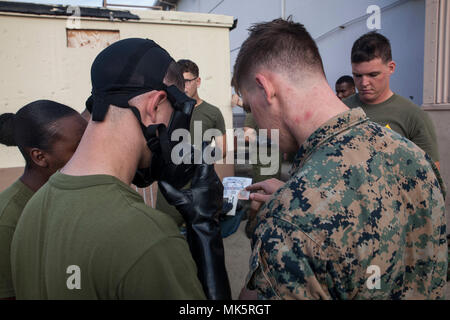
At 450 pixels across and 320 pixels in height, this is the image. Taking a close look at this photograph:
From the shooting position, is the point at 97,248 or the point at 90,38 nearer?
the point at 97,248

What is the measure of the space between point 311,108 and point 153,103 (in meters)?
0.64

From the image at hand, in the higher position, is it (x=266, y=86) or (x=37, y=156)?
(x=266, y=86)

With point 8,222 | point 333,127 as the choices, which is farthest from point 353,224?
point 8,222

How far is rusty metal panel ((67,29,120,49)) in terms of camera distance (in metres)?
4.40

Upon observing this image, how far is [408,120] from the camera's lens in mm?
2557

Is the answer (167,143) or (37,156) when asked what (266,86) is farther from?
(37,156)
